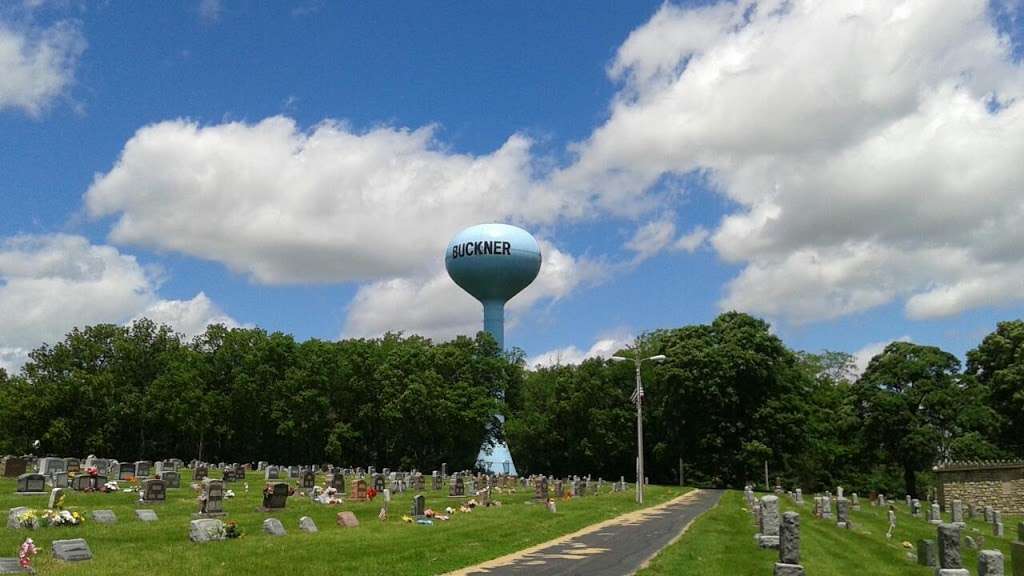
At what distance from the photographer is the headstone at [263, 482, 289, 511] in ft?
95.9

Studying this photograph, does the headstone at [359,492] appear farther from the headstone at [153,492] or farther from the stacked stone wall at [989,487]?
the stacked stone wall at [989,487]

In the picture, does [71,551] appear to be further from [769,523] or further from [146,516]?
[769,523]

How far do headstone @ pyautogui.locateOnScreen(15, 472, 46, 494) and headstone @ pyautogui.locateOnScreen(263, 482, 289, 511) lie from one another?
9.76 meters

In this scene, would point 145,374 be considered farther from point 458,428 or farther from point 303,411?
point 458,428

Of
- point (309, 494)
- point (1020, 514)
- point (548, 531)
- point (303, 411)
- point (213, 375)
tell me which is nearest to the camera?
point (548, 531)

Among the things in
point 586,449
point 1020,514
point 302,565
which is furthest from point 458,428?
point 302,565

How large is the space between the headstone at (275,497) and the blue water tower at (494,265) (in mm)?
43751

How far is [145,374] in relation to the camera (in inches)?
3041

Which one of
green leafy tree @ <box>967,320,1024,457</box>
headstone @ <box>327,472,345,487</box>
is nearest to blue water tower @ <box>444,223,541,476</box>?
headstone @ <box>327,472,345,487</box>

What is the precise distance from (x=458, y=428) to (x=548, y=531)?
4466 cm

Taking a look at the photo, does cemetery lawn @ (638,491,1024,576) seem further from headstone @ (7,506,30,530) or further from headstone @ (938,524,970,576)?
headstone @ (7,506,30,530)

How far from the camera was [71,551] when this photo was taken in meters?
16.7

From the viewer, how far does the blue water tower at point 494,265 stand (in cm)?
7344

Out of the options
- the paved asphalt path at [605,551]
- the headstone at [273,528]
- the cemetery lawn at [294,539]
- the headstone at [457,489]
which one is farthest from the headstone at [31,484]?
the paved asphalt path at [605,551]
